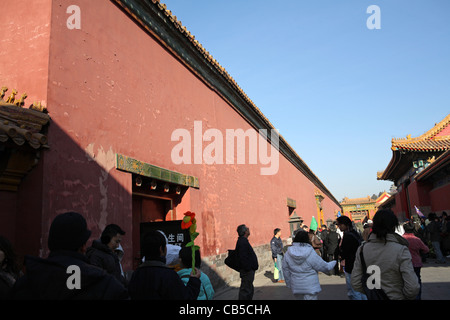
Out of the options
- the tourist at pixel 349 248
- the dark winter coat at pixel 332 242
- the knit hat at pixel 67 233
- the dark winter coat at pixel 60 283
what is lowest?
the dark winter coat at pixel 332 242

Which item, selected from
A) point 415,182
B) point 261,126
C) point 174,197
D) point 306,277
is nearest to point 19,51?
point 174,197

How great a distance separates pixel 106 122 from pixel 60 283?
3.82 meters

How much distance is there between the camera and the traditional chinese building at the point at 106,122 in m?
4.14

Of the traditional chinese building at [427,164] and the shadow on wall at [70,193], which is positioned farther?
the traditional chinese building at [427,164]

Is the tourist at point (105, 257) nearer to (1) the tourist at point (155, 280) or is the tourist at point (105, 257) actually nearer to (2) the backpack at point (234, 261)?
(1) the tourist at point (155, 280)

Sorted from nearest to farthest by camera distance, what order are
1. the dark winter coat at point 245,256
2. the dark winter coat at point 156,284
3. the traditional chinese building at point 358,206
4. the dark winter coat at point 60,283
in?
1. the dark winter coat at point 60,283
2. the dark winter coat at point 156,284
3. the dark winter coat at point 245,256
4. the traditional chinese building at point 358,206

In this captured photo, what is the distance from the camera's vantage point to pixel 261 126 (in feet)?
47.9

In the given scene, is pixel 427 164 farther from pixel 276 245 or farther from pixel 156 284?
pixel 156 284

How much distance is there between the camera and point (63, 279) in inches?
72.3

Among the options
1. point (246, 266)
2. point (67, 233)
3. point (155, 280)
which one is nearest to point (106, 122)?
point (246, 266)

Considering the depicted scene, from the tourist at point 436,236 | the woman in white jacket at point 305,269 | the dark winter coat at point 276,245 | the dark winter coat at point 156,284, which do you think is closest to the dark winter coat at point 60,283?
the dark winter coat at point 156,284

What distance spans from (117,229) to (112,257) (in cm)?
39

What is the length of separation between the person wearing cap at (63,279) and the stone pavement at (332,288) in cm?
588
